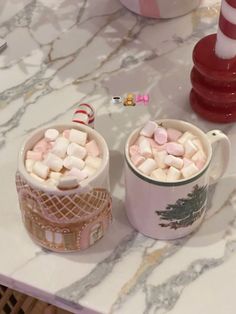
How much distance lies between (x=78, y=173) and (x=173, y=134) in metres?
0.12

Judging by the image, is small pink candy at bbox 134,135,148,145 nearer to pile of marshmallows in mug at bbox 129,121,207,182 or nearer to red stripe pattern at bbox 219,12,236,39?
pile of marshmallows in mug at bbox 129,121,207,182

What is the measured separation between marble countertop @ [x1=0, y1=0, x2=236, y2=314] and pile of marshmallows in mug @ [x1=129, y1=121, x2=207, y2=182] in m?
0.10

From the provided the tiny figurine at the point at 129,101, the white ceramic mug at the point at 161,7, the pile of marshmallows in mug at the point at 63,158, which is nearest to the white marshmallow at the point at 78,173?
the pile of marshmallows in mug at the point at 63,158

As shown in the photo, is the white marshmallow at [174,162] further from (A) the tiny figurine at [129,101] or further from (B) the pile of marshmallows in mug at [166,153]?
(A) the tiny figurine at [129,101]

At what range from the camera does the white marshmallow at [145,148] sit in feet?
2.31

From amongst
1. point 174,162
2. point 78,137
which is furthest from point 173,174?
point 78,137

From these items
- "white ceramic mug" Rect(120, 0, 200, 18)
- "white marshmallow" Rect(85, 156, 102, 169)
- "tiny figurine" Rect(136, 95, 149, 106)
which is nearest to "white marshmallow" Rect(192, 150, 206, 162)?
"white marshmallow" Rect(85, 156, 102, 169)

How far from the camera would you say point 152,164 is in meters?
0.69

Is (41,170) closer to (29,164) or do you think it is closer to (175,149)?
(29,164)

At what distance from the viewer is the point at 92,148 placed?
0.72m

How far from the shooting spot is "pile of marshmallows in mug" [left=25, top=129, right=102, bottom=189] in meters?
0.68

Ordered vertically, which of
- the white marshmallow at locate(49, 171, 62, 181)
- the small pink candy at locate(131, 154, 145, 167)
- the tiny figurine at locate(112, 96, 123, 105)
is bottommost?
the tiny figurine at locate(112, 96, 123, 105)

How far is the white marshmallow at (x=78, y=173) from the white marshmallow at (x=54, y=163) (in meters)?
0.01

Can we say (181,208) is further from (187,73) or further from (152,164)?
(187,73)
